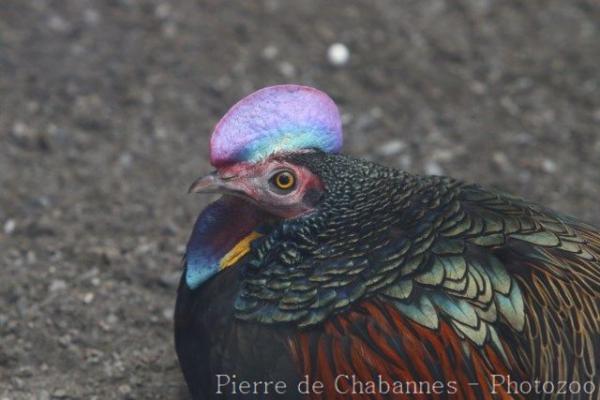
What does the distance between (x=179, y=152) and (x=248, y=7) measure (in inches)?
49.5

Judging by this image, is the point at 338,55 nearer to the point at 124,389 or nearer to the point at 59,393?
the point at 124,389

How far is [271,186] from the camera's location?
3.02m

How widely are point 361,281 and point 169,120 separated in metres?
2.50

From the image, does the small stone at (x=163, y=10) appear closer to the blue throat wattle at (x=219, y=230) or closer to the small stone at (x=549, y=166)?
the small stone at (x=549, y=166)

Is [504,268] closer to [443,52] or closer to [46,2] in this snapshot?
[443,52]

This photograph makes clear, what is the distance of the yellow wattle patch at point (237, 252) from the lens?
122 inches

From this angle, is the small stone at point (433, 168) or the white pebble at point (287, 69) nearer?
the small stone at point (433, 168)

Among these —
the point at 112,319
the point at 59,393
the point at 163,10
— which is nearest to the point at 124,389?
the point at 59,393

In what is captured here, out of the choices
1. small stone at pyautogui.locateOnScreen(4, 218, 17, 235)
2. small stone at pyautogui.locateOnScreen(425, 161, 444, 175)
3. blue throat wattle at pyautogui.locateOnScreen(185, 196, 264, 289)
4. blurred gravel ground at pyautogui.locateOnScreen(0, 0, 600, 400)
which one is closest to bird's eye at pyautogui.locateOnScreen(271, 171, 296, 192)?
blue throat wattle at pyautogui.locateOnScreen(185, 196, 264, 289)

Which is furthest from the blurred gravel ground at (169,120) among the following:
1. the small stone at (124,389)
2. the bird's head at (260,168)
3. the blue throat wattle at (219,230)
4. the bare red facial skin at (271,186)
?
the bare red facial skin at (271,186)

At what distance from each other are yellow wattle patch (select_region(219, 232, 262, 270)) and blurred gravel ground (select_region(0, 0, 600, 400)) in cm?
70

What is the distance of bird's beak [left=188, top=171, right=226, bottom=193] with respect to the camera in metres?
2.98

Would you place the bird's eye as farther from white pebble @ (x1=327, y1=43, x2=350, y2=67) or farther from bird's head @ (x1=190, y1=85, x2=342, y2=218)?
white pebble @ (x1=327, y1=43, x2=350, y2=67)

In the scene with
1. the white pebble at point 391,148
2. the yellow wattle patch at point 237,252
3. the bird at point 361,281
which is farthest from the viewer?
the white pebble at point 391,148
